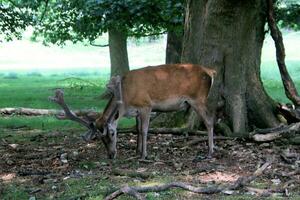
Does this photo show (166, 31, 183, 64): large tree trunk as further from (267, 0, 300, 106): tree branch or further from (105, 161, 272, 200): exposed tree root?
(105, 161, 272, 200): exposed tree root

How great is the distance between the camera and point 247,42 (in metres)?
9.88

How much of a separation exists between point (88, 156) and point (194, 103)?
5.30 ft

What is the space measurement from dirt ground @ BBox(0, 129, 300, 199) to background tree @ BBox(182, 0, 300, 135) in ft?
2.20

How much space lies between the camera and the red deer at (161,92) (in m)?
8.83

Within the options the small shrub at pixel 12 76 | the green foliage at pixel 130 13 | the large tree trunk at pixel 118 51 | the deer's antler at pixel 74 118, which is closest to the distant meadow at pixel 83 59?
the small shrub at pixel 12 76

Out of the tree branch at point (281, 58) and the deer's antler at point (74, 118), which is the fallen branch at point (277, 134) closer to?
the tree branch at point (281, 58)

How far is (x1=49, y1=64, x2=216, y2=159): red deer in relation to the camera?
29.0 feet

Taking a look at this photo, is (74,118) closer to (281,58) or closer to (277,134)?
(277,134)

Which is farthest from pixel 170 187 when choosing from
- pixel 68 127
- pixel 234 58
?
pixel 68 127

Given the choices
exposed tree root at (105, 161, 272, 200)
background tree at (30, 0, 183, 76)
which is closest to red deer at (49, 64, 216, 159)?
exposed tree root at (105, 161, 272, 200)

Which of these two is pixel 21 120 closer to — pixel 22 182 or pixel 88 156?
pixel 88 156

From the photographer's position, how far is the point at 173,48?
64.1 feet

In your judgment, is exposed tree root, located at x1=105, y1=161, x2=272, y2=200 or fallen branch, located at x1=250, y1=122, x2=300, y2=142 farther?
fallen branch, located at x1=250, y1=122, x2=300, y2=142

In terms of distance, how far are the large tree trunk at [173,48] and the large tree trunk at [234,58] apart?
9.25m
